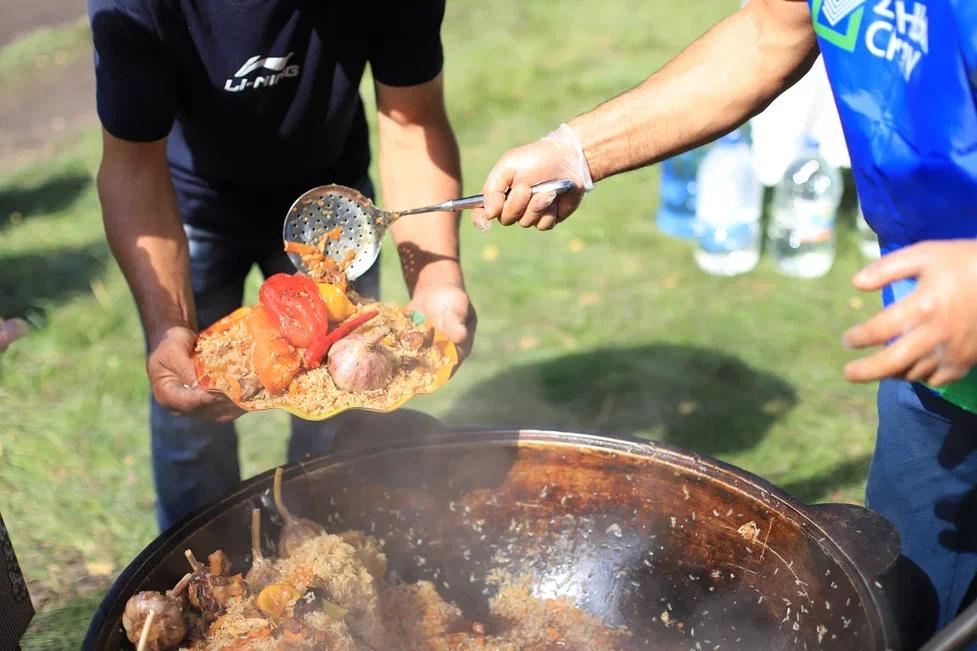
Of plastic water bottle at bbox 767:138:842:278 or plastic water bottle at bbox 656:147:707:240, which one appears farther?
plastic water bottle at bbox 656:147:707:240

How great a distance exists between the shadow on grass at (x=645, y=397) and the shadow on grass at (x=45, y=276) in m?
2.65

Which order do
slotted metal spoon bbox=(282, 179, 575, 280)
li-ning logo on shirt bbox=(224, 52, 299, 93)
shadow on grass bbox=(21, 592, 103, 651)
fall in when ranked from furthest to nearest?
shadow on grass bbox=(21, 592, 103, 651) < slotted metal spoon bbox=(282, 179, 575, 280) < li-ning logo on shirt bbox=(224, 52, 299, 93)

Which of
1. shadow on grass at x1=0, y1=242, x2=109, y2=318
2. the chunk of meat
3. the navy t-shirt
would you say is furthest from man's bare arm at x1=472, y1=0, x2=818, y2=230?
shadow on grass at x1=0, y1=242, x2=109, y2=318

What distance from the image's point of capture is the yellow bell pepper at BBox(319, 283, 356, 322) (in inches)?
90.7

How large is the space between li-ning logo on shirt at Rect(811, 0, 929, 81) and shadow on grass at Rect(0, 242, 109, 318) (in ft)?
15.7

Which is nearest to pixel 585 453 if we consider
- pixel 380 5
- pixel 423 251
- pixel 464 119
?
pixel 423 251

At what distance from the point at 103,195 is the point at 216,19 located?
1.91 ft

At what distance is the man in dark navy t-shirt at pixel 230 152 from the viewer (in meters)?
2.31

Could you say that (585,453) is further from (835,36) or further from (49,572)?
(49,572)

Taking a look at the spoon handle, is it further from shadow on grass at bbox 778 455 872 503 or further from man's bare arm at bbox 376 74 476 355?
shadow on grass at bbox 778 455 872 503

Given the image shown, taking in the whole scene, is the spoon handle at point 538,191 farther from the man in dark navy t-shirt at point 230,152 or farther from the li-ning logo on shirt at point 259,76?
the li-ning logo on shirt at point 259,76

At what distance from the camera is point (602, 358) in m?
4.82

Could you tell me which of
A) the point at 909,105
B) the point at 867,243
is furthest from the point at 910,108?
the point at 867,243

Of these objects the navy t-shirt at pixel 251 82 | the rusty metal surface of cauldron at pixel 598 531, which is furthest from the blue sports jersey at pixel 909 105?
the navy t-shirt at pixel 251 82
